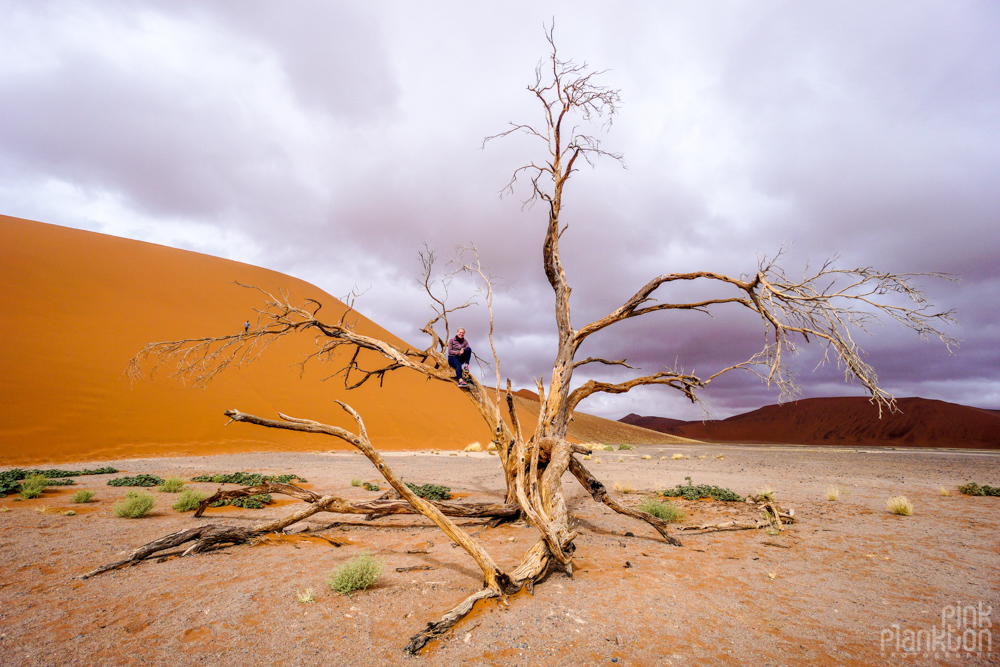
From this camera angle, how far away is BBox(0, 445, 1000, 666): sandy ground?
3.27 m

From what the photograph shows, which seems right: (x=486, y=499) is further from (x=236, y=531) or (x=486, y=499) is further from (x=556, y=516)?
(x=236, y=531)

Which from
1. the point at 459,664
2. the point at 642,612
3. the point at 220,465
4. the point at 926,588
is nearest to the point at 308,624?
the point at 459,664

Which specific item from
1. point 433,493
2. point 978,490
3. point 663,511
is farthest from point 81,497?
point 978,490

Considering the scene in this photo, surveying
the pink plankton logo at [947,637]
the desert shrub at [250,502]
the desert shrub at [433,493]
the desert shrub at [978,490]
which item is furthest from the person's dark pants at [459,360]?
the desert shrub at [978,490]

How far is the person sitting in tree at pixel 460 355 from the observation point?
7.54 m

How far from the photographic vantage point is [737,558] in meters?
5.80

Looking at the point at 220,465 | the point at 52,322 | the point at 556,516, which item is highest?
the point at 52,322

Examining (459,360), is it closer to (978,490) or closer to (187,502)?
(187,502)

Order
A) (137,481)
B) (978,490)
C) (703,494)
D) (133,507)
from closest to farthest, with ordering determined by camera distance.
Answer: (133,507) → (703,494) → (978,490) → (137,481)

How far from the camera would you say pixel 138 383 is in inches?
934

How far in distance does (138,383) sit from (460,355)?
84.8 feet

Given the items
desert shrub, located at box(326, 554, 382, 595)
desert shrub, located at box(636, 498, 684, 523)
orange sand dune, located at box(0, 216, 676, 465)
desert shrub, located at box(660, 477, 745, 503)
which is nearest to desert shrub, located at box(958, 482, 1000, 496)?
desert shrub, located at box(660, 477, 745, 503)

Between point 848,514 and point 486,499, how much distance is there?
768 centimetres

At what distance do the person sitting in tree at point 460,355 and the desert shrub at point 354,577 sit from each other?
351 centimetres
